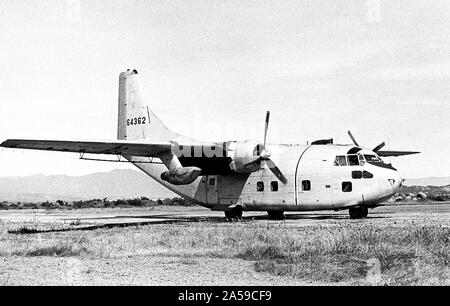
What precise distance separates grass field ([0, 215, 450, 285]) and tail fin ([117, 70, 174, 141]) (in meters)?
13.7

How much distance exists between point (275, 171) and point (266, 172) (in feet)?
1.74

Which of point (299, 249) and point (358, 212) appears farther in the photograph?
point (358, 212)

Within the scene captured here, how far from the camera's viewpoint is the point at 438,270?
9.73 meters

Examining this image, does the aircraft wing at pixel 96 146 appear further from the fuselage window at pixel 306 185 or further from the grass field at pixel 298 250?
the fuselage window at pixel 306 185

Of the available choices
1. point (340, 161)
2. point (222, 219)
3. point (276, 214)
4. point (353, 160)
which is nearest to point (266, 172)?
point (276, 214)

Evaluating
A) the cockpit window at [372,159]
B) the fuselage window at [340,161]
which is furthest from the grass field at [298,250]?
the cockpit window at [372,159]

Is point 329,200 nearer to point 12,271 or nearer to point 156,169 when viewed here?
point 156,169

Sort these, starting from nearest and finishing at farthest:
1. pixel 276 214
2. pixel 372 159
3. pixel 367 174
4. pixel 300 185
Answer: pixel 367 174
pixel 372 159
pixel 300 185
pixel 276 214

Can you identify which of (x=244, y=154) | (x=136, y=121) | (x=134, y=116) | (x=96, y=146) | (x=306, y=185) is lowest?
(x=306, y=185)

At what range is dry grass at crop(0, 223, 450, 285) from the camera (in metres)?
10.1

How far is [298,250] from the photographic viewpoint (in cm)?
1314

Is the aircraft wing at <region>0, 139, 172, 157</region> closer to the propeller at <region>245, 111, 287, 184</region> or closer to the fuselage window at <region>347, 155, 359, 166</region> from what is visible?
the propeller at <region>245, 111, 287, 184</region>

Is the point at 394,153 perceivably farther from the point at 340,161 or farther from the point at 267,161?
the point at 267,161
